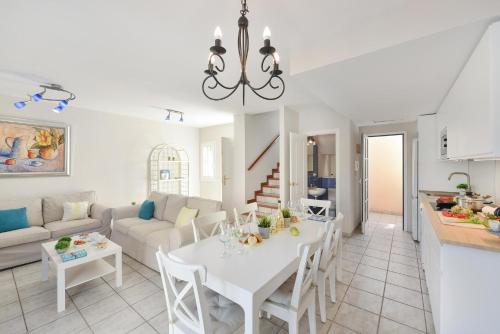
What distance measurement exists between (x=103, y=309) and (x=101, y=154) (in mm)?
3320

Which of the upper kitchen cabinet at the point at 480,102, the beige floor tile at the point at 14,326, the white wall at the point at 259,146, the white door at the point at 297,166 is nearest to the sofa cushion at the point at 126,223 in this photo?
the beige floor tile at the point at 14,326

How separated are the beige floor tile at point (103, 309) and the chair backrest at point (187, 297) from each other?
1.14 meters

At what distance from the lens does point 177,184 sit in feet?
19.2

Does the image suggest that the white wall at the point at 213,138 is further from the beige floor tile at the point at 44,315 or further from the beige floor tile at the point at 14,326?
the beige floor tile at the point at 14,326

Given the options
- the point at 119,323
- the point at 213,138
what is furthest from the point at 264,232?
the point at 213,138

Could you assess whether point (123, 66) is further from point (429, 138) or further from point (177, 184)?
point (429, 138)

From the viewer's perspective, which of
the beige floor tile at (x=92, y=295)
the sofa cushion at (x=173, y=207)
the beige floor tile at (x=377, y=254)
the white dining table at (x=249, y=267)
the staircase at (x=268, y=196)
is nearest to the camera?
the white dining table at (x=249, y=267)

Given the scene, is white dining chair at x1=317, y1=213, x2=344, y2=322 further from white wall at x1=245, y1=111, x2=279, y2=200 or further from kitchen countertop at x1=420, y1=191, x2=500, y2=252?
white wall at x1=245, y1=111, x2=279, y2=200

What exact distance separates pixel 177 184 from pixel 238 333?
Result: 16.3ft

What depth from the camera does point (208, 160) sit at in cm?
609

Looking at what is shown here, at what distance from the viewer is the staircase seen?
4562 mm

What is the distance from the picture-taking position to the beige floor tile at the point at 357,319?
1868 millimetres

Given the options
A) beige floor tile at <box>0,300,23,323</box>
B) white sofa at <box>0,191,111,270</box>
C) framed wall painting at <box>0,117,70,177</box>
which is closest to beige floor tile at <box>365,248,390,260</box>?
beige floor tile at <box>0,300,23,323</box>

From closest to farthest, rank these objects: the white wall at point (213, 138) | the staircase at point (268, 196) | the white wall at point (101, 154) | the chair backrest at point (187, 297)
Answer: the chair backrest at point (187, 297) < the white wall at point (101, 154) < the staircase at point (268, 196) < the white wall at point (213, 138)
